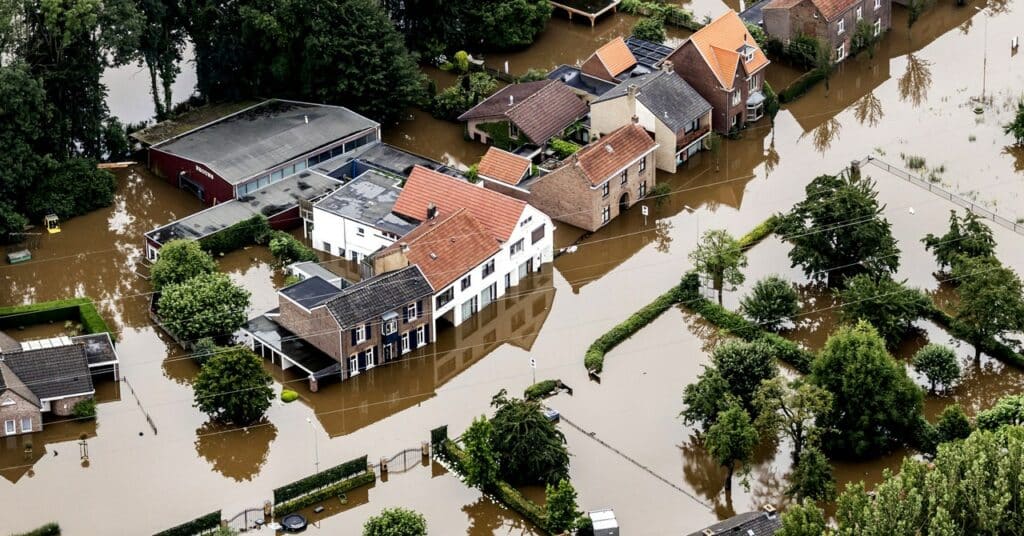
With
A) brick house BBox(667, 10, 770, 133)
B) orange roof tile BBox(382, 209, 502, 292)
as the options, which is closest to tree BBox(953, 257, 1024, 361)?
orange roof tile BBox(382, 209, 502, 292)

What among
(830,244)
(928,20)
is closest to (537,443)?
(830,244)

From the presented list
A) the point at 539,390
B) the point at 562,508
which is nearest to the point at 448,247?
the point at 539,390

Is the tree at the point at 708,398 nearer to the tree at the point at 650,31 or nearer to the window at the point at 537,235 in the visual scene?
the window at the point at 537,235

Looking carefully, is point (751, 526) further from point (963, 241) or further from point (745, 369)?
point (963, 241)

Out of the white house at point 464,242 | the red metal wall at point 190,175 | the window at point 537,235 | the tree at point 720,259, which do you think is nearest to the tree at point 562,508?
the white house at point 464,242

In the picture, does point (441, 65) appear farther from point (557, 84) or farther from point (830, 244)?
point (830, 244)

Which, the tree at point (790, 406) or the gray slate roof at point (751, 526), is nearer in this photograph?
the gray slate roof at point (751, 526)
